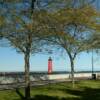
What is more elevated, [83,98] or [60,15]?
[60,15]

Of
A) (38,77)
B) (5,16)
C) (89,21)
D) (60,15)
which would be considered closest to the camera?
(5,16)

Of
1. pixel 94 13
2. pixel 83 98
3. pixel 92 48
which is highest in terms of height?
pixel 94 13

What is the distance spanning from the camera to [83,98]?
3178cm

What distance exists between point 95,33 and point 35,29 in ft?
54.0

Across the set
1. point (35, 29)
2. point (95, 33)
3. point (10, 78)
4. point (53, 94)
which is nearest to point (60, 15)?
point (35, 29)

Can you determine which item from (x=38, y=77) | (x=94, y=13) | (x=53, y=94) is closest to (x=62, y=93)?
(x=53, y=94)

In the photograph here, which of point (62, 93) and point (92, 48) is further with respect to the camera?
point (92, 48)

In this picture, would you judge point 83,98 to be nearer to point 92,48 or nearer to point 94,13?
point 94,13

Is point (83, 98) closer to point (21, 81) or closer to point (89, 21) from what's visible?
point (89, 21)

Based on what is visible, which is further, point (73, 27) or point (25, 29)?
point (73, 27)

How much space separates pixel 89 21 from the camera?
39719 millimetres

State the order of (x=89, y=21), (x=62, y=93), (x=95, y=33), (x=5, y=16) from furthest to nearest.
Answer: (x=95, y=33), (x=89, y=21), (x=62, y=93), (x=5, y=16)

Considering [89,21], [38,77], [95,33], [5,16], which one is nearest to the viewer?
[5,16]

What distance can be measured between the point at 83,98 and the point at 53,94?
9.08 ft
